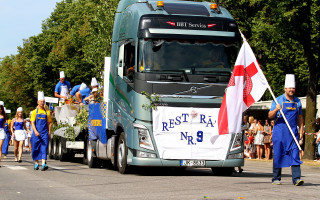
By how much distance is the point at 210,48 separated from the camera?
15.1 m

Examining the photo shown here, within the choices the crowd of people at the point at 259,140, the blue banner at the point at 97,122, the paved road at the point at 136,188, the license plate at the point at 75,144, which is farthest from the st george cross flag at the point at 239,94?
the crowd of people at the point at 259,140

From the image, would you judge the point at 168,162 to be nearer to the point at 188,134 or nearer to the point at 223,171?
the point at 188,134

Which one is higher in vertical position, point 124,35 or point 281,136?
point 124,35

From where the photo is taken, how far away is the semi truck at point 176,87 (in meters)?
14.7

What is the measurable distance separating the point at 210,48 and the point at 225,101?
2.45 m

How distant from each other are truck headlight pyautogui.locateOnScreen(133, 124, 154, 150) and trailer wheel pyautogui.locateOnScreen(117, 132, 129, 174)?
29.7 inches

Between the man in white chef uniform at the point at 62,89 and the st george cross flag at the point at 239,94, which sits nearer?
the st george cross flag at the point at 239,94

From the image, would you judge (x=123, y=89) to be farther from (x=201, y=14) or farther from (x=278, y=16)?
(x=278, y=16)

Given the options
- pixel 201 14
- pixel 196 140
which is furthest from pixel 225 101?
pixel 201 14

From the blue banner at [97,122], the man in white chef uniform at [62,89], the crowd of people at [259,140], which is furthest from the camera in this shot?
the crowd of people at [259,140]

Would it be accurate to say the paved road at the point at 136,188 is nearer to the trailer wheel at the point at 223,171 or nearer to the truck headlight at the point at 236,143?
the truck headlight at the point at 236,143

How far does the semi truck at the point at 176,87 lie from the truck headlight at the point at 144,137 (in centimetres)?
2

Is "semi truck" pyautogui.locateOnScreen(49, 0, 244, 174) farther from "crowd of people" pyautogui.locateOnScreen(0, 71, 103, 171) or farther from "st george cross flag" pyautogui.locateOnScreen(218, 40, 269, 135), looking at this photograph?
"crowd of people" pyautogui.locateOnScreen(0, 71, 103, 171)

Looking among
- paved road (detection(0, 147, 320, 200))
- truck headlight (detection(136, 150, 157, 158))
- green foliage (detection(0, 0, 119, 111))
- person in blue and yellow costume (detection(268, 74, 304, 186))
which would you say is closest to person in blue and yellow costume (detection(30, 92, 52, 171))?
paved road (detection(0, 147, 320, 200))
